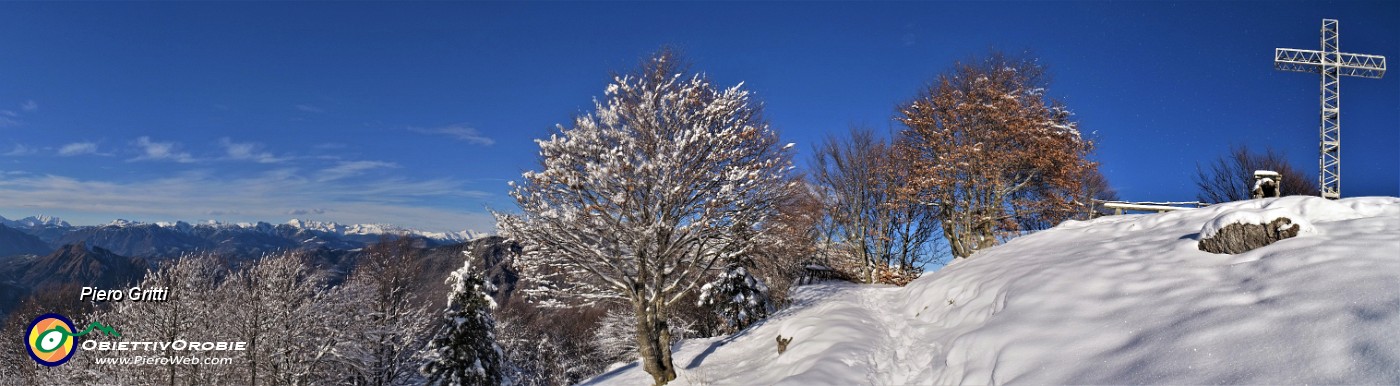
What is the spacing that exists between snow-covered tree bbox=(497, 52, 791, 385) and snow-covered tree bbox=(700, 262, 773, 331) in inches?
320

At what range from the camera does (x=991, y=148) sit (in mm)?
19125

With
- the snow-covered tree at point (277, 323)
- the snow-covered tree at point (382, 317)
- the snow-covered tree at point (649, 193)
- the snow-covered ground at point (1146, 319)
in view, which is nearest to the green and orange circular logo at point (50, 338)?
the snow-covered tree at point (277, 323)

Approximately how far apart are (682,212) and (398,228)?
26.6m

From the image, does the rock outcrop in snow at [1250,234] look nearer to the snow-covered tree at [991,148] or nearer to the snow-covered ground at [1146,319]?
the snow-covered ground at [1146,319]

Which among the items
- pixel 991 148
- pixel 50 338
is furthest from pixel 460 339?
pixel 991 148

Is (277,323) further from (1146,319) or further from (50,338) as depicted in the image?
(1146,319)

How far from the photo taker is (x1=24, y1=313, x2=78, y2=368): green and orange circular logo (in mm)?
21875

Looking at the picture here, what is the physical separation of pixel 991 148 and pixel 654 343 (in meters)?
13.8

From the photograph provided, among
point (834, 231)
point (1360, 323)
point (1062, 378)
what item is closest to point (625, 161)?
point (1062, 378)

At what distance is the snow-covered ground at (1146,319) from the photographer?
15.7 feet

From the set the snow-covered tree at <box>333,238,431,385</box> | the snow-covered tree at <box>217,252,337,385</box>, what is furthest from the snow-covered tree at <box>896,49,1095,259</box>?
the snow-covered tree at <box>217,252,337,385</box>

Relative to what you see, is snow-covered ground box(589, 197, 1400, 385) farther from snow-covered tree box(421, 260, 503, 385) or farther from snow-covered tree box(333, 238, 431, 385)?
snow-covered tree box(333, 238, 431, 385)

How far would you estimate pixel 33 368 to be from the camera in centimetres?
3105

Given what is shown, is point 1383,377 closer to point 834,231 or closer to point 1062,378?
point 1062,378
